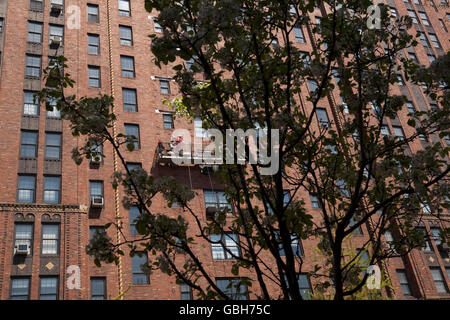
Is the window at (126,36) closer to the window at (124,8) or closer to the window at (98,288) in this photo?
the window at (124,8)

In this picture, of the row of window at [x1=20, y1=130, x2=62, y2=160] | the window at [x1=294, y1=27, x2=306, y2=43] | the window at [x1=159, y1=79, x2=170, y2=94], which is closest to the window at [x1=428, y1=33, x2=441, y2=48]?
the window at [x1=294, y1=27, x2=306, y2=43]

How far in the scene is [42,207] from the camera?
26.4 metres

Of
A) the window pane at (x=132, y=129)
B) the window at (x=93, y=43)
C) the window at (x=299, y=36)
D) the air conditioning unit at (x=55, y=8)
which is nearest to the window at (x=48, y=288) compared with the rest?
the window pane at (x=132, y=129)

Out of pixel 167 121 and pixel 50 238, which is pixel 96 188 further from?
pixel 167 121

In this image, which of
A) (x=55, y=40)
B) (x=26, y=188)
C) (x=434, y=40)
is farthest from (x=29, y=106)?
(x=434, y=40)

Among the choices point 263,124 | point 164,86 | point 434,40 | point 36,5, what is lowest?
point 263,124

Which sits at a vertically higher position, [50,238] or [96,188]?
[96,188]

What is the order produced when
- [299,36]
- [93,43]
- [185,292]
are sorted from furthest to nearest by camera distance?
[299,36], [93,43], [185,292]

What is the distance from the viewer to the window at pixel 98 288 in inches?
973

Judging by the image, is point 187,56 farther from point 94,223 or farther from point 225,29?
point 94,223

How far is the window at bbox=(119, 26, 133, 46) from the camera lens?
35.9 m

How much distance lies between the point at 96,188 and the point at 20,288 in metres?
7.52

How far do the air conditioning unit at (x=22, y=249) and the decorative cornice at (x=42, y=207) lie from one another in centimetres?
242

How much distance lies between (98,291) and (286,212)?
2166 cm
